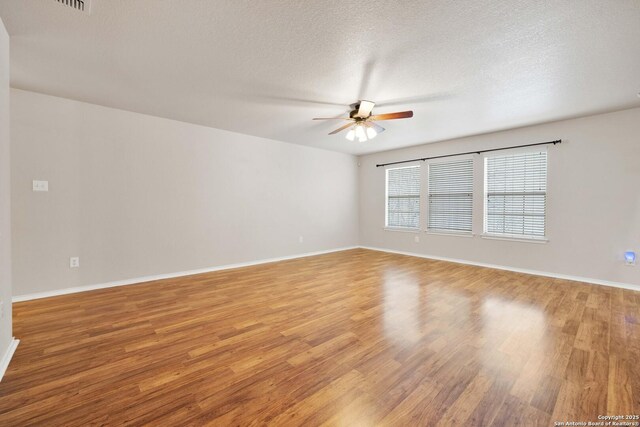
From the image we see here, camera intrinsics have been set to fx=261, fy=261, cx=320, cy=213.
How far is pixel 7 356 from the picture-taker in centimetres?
193

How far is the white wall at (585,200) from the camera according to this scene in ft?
12.1

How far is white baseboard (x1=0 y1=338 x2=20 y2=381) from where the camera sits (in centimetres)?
180

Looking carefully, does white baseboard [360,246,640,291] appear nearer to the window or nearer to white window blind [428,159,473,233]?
white window blind [428,159,473,233]

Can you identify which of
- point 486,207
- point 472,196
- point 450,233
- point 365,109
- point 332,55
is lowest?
point 450,233

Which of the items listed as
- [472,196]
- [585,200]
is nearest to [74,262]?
[472,196]

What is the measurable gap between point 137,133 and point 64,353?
10.1 feet

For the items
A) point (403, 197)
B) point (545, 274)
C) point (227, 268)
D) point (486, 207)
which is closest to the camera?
point (545, 274)

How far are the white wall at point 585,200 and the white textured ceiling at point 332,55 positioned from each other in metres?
0.43

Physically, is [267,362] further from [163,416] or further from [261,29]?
[261,29]

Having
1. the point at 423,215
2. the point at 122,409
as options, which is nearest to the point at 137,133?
the point at 122,409

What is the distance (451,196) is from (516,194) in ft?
3.67

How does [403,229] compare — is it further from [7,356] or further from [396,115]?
[7,356]

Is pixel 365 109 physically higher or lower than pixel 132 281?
higher

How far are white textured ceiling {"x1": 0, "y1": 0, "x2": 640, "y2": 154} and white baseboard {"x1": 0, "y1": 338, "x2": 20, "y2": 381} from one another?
2473mm
